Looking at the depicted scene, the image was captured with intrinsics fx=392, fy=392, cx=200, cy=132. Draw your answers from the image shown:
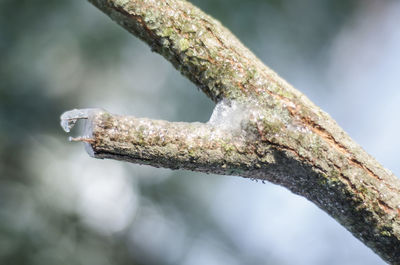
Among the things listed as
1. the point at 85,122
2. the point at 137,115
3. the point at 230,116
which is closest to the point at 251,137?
the point at 230,116

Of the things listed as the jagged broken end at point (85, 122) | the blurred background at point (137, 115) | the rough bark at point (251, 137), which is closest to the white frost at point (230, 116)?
the rough bark at point (251, 137)

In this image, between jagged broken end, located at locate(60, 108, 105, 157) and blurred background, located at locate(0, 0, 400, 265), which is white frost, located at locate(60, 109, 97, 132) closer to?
jagged broken end, located at locate(60, 108, 105, 157)

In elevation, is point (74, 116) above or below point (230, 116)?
below

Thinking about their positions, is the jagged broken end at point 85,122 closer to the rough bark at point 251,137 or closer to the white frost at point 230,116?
the rough bark at point 251,137

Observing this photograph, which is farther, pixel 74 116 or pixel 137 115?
pixel 137 115

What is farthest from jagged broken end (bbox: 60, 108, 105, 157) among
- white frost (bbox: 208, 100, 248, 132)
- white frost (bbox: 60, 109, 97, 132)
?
white frost (bbox: 208, 100, 248, 132)

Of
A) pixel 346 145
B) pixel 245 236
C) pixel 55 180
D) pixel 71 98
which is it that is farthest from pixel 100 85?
pixel 346 145

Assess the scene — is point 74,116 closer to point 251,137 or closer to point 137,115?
point 251,137
